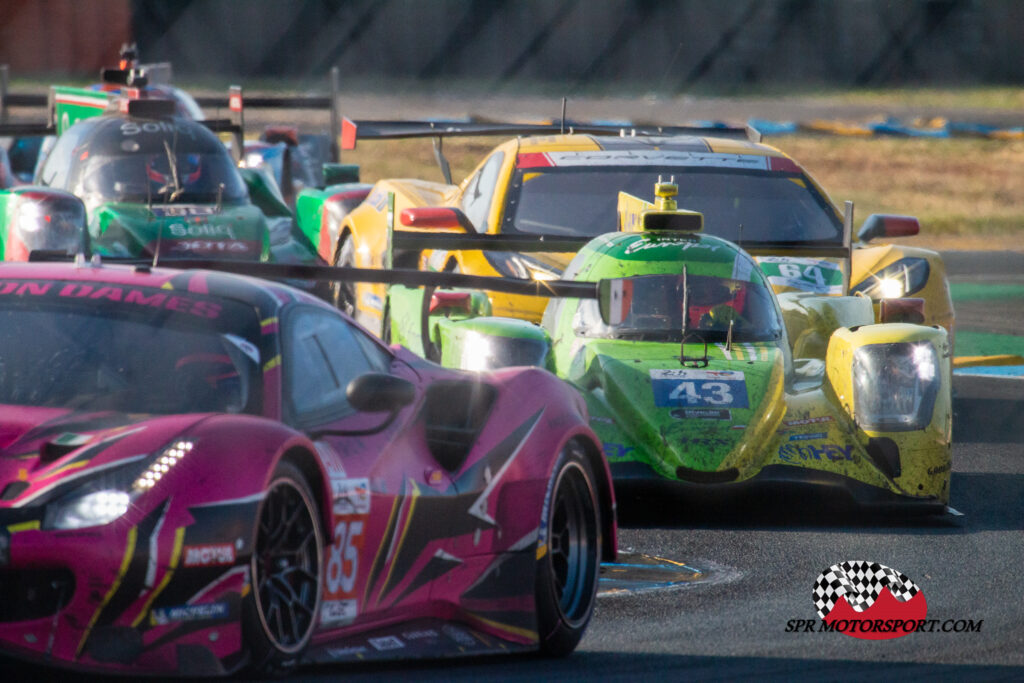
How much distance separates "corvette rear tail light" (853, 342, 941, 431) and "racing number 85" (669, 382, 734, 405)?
2.07ft

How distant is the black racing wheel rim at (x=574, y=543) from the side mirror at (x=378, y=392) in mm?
865

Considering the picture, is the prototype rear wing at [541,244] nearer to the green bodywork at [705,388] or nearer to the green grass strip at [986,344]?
→ the green bodywork at [705,388]

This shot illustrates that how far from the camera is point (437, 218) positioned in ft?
Result: 35.9

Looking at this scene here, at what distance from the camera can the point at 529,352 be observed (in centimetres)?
878

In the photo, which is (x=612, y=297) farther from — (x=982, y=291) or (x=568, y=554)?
(x=982, y=291)

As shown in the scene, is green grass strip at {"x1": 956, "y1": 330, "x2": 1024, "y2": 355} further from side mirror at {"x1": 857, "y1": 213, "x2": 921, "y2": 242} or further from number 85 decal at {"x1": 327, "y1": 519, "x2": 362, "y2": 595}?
number 85 decal at {"x1": 327, "y1": 519, "x2": 362, "y2": 595}

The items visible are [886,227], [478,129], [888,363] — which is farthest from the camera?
[478,129]

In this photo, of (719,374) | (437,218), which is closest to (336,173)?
(437,218)

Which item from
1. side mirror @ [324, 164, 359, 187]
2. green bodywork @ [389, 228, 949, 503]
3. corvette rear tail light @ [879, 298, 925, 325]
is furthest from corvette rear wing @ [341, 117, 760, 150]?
green bodywork @ [389, 228, 949, 503]

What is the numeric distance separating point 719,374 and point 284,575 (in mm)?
4068

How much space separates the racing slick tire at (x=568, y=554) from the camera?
5914 millimetres

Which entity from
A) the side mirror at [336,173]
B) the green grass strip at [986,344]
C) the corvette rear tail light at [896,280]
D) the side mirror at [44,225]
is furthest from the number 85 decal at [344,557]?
the side mirror at [336,173]

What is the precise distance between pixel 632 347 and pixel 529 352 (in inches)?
20.1

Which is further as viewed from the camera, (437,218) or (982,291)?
(982,291)
